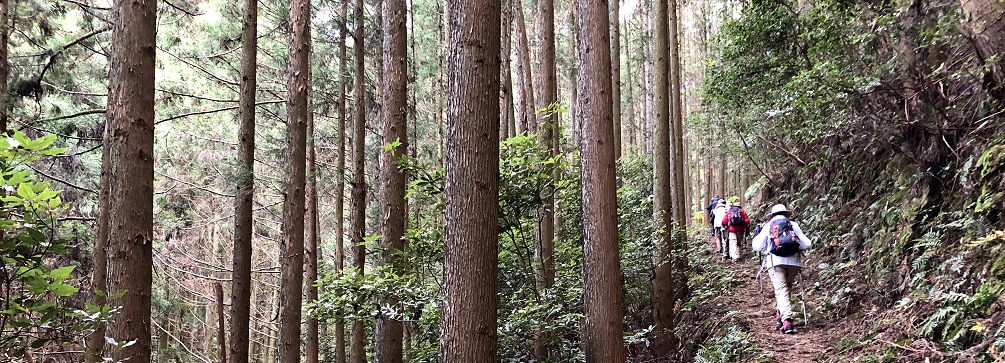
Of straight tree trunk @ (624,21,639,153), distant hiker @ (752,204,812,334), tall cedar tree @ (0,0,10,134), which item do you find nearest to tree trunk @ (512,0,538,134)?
distant hiker @ (752,204,812,334)

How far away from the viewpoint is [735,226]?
1235cm

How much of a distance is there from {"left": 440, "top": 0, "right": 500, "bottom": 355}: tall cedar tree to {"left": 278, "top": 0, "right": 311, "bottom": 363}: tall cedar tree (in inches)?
178

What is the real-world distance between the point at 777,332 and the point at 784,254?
1175mm

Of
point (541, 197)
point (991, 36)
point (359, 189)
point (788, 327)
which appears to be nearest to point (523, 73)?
point (359, 189)

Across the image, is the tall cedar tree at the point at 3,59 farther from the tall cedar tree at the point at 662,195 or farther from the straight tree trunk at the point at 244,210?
the tall cedar tree at the point at 662,195

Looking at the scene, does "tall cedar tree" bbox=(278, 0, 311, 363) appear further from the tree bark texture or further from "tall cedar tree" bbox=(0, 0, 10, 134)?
the tree bark texture

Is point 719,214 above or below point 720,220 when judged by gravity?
above

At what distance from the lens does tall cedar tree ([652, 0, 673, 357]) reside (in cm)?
851

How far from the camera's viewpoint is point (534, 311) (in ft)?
22.1

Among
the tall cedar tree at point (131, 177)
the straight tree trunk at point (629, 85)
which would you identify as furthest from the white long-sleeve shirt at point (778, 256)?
the straight tree trunk at point (629, 85)

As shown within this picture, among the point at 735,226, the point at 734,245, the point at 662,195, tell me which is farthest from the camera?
the point at 734,245

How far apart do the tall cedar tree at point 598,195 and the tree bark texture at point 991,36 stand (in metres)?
4.12

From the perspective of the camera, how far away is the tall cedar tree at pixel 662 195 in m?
8.51

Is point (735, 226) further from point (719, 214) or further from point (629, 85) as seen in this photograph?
point (629, 85)
